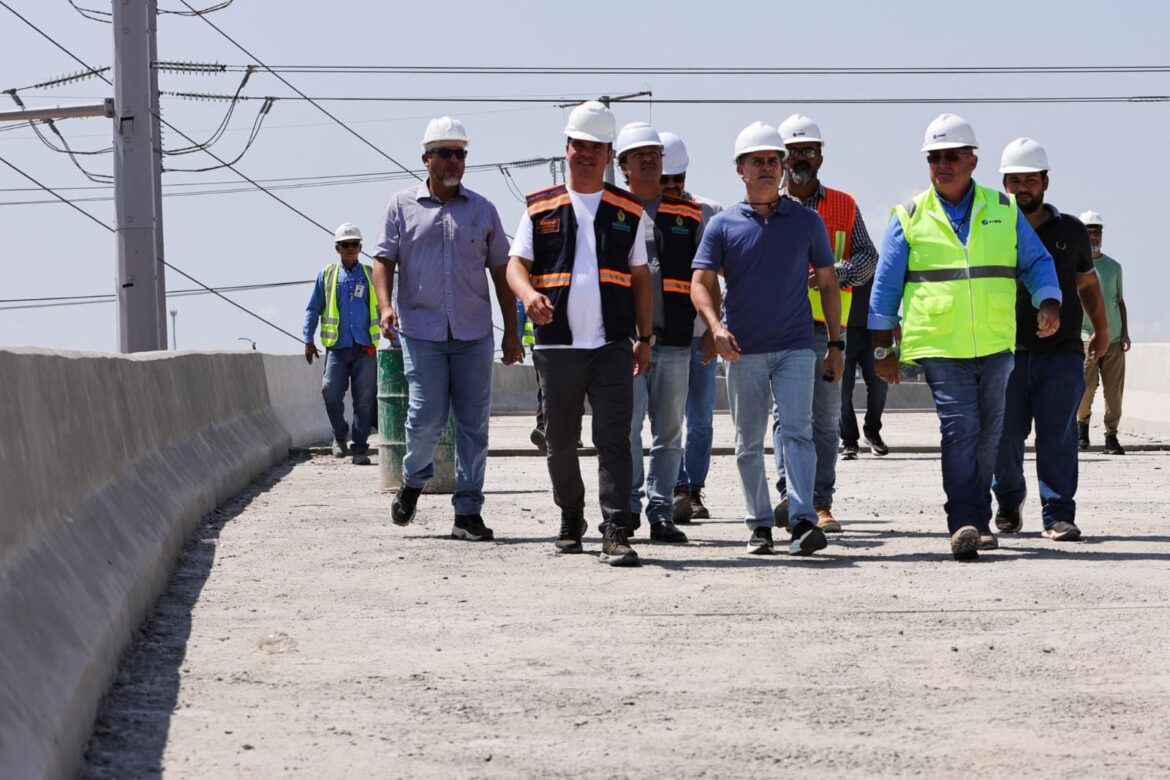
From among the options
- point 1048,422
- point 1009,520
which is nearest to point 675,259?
point 1048,422

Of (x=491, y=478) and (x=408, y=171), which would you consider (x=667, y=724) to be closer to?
(x=491, y=478)

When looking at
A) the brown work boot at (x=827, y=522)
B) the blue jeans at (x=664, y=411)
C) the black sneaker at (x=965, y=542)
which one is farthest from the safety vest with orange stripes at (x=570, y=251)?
the brown work boot at (x=827, y=522)

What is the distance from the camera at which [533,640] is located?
682cm

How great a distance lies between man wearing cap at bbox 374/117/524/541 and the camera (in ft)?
34.6

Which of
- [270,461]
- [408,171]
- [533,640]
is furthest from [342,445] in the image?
[408,171]

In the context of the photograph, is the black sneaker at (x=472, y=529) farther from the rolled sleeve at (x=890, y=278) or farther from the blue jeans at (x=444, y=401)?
the rolled sleeve at (x=890, y=278)

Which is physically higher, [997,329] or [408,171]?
[408,171]

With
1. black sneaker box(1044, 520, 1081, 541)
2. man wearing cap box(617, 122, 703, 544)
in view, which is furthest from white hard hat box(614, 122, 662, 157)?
black sneaker box(1044, 520, 1081, 541)

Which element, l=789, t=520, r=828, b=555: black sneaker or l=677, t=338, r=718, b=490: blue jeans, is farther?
l=677, t=338, r=718, b=490: blue jeans

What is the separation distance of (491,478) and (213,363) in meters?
2.83

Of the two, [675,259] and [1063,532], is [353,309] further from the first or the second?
[1063,532]

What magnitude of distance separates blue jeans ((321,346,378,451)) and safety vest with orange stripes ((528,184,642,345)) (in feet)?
27.8

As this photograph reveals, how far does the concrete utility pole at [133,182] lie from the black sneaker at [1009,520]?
1080 centimetres

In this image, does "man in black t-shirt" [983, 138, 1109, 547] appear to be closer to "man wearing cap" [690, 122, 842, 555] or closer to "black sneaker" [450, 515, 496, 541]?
"man wearing cap" [690, 122, 842, 555]
